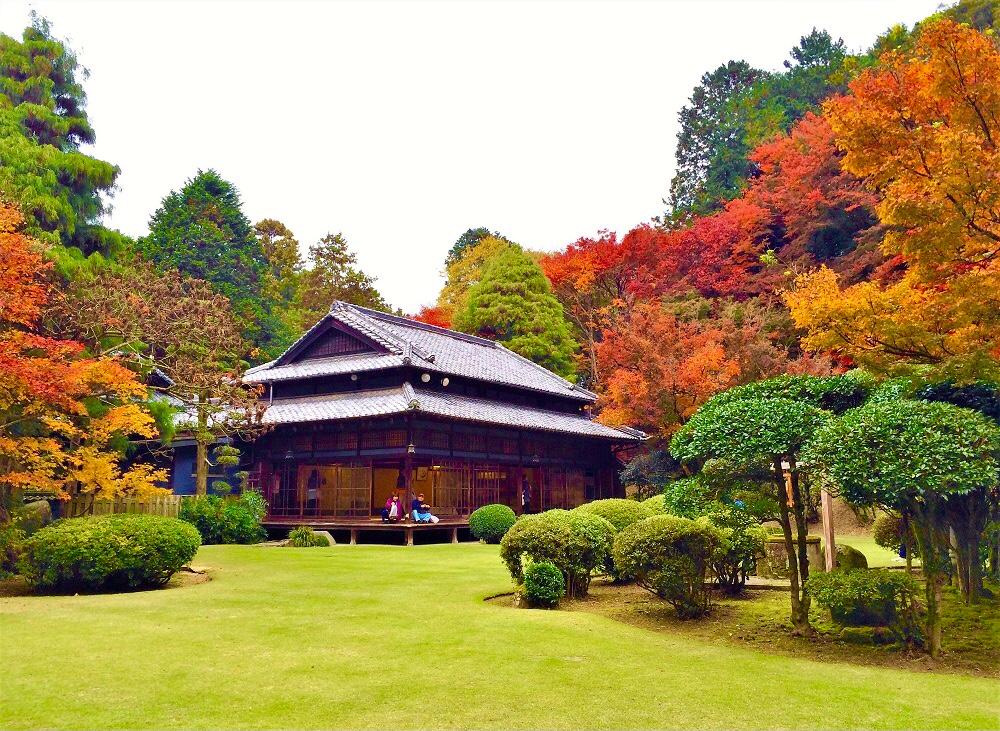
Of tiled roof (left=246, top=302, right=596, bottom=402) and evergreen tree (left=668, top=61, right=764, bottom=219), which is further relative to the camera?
evergreen tree (left=668, top=61, right=764, bottom=219)

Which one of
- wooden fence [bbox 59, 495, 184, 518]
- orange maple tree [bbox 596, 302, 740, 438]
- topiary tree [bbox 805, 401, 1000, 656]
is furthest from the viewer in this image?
orange maple tree [bbox 596, 302, 740, 438]

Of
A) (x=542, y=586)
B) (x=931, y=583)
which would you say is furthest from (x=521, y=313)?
(x=931, y=583)

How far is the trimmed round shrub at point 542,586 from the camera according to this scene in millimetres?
11102

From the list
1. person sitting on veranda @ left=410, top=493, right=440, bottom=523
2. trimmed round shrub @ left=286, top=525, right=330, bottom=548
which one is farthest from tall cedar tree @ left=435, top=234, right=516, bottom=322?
trimmed round shrub @ left=286, top=525, right=330, bottom=548

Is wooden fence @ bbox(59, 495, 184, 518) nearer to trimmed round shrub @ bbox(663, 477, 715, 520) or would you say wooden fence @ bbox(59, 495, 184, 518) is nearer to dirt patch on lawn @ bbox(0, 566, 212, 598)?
dirt patch on lawn @ bbox(0, 566, 212, 598)

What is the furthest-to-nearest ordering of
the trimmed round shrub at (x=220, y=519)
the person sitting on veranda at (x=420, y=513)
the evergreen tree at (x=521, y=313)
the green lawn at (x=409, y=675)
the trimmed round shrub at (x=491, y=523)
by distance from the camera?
the evergreen tree at (x=521, y=313) → the person sitting on veranda at (x=420, y=513) → the trimmed round shrub at (x=491, y=523) → the trimmed round shrub at (x=220, y=519) → the green lawn at (x=409, y=675)

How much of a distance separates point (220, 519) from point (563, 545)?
47.9 feet

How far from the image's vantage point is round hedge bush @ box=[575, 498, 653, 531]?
46.4ft

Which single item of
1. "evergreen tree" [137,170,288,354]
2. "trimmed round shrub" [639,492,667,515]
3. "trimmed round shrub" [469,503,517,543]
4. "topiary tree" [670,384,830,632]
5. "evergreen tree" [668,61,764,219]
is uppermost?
"evergreen tree" [668,61,764,219]

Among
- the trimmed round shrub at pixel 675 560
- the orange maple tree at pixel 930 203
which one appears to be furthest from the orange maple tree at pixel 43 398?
the orange maple tree at pixel 930 203

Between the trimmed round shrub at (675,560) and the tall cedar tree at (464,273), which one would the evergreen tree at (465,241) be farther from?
the trimmed round shrub at (675,560)

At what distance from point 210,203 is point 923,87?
50.6m

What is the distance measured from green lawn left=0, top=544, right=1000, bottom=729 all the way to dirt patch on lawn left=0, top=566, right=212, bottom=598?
178cm

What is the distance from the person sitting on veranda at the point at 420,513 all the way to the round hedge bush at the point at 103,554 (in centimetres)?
1166
